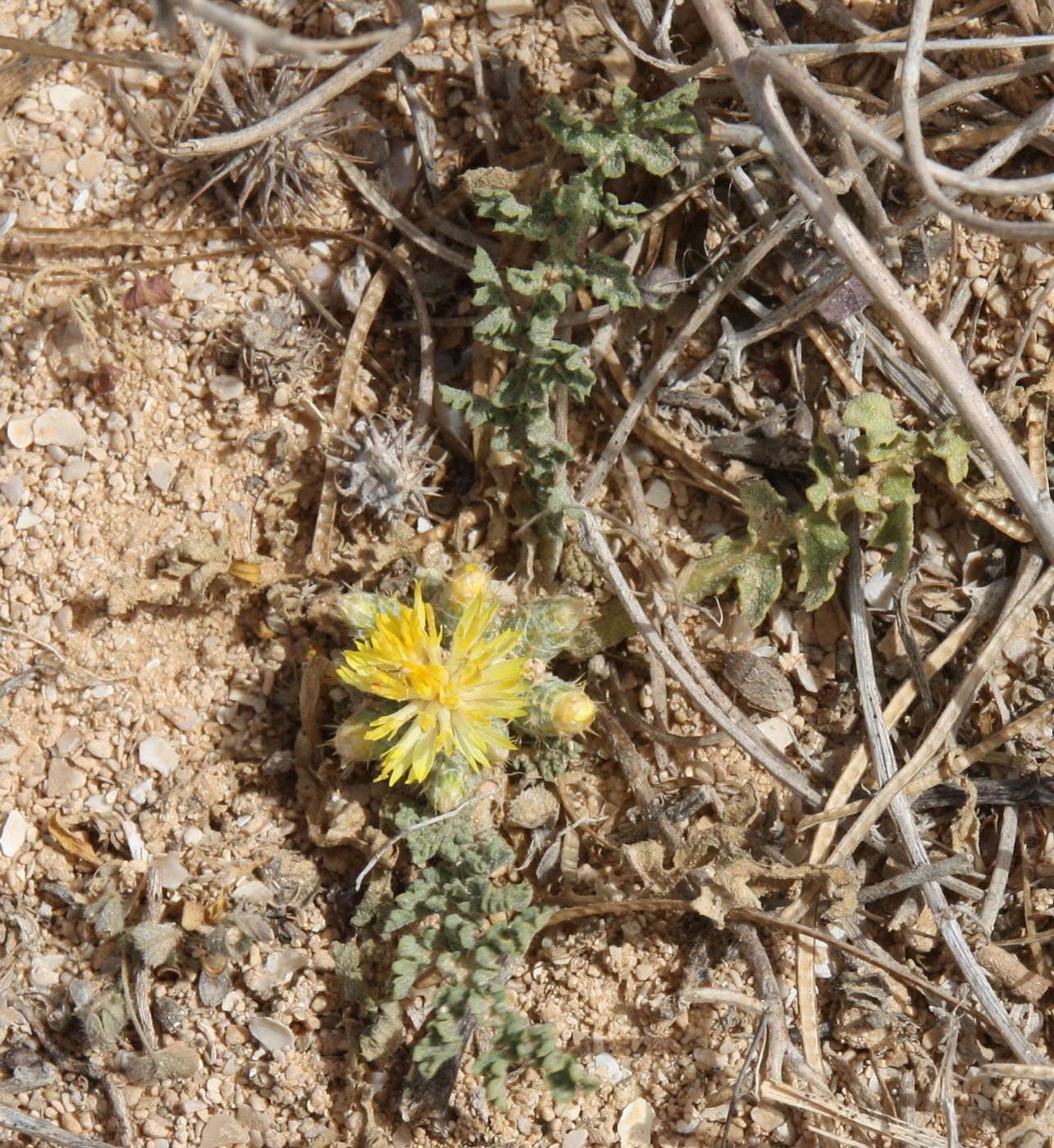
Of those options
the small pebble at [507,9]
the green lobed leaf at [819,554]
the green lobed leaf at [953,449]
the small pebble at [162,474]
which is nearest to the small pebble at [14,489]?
the small pebble at [162,474]

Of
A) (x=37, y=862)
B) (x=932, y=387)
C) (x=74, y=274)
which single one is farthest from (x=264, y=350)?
(x=932, y=387)

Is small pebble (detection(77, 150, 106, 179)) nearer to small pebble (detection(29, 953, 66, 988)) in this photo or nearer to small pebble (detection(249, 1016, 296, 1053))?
small pebble (detection(29, 953, 66, 988))

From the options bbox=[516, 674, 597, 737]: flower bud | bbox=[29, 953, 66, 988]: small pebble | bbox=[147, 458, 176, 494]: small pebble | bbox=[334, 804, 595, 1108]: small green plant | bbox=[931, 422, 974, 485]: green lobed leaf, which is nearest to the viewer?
bbox=[334, 804, 595, 1108]: small green plant

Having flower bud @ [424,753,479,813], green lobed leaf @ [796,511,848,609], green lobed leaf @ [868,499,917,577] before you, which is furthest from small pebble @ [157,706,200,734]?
green lobed leaf @ [868,499,917,577]

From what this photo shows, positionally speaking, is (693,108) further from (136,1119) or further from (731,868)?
(136,1119)

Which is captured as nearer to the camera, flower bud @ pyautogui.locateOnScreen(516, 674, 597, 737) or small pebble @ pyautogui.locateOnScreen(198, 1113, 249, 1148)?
flower bud @ pyautogui.locateOnScreen(516, 674, 597, 737)

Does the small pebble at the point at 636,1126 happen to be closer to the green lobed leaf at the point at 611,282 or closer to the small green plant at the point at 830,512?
the small green plant at the point at 830,512
